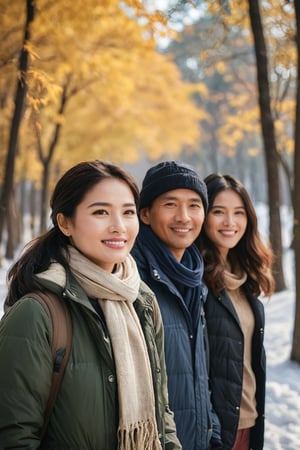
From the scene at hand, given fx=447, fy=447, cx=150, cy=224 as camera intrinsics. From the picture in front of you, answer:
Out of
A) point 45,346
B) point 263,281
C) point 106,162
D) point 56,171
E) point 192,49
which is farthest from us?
point 192,49

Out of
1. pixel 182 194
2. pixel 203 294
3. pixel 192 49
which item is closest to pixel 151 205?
pixel 182 194

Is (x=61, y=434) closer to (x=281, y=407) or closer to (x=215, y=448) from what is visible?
(x=215, y=448)

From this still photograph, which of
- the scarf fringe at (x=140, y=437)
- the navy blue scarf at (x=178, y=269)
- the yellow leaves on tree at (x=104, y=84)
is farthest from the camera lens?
the yellow leaves on tree at (x=104, y=84)

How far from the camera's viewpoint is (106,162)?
1860 mm

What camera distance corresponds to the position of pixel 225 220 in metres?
2.83

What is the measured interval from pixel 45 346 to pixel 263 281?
1872 millimetres

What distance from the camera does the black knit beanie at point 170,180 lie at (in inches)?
A: 93.0

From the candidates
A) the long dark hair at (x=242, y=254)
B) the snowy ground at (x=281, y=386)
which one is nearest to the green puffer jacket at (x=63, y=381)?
the long dark hair at (x=242, y=254)

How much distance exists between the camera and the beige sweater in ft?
8.80

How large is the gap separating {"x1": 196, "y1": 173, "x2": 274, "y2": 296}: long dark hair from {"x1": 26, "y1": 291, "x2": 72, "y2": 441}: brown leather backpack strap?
4.35 ft

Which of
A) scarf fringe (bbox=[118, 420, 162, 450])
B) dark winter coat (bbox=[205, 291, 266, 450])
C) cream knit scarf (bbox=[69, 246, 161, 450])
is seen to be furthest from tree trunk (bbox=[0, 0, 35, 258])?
scarf fringe (bbox=[118, 420, 162, 450])

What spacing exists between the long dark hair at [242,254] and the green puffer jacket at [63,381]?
48.7 inches

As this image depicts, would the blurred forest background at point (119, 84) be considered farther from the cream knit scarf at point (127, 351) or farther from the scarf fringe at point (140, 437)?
the scarf fringe at point (140, 437)

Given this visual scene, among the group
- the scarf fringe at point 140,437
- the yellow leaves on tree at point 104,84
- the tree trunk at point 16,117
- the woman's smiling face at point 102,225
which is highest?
the yellow leaves on tree at point 104,84
